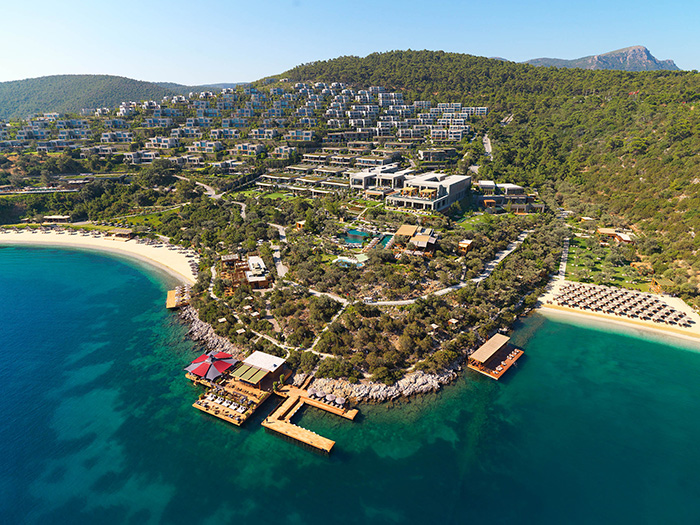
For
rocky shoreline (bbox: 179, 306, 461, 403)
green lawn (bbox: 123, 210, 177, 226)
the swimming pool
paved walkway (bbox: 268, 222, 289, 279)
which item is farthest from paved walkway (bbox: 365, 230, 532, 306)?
green lawn (bbox: 123, 210, 177, 226)

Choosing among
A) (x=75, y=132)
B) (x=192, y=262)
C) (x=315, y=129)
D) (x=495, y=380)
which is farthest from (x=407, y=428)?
(x=75, y=132)

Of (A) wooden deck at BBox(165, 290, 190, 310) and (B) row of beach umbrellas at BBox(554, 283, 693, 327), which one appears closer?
(B) row of beach umbrellas at BBox(554, 283, 693, 327)

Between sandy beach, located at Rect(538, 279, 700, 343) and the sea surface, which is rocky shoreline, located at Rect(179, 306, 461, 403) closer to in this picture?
the sea surface

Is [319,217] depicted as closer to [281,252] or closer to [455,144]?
[281,252]

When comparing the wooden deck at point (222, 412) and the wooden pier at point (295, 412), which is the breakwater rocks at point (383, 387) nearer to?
the wooden pier at point (295, 412)

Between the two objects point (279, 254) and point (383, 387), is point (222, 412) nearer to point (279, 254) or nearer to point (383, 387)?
point (383, 387)

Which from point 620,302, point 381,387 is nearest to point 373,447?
point 381,387

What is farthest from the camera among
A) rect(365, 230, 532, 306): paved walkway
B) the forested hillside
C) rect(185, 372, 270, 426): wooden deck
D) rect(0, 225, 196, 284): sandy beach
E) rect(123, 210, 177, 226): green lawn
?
rect(123, 210, 177, 226): green lawn
